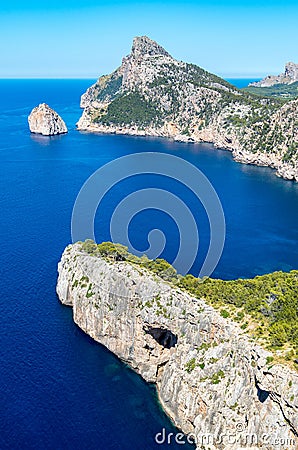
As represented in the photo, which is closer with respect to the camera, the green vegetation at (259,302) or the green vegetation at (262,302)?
the green vegetation at (259,302)

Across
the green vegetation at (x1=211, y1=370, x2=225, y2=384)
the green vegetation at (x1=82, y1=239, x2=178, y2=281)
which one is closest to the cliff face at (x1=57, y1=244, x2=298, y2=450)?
the green vegetation at (x1=211, y1=370, x2=225, y2=384)

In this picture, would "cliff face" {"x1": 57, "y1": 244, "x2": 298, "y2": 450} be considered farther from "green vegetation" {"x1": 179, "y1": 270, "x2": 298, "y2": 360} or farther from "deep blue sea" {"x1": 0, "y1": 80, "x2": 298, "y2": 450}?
"deep blue sea" {"x1": 0, "y1": 80, "x2": 298, "y2": 450}

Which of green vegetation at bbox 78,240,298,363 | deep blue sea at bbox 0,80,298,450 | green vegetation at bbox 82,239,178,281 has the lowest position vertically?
deep blue sea at bbox 0,80,298,450

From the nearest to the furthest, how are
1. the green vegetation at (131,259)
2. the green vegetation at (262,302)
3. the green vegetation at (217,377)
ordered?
the green vegetation at (262,302) < the green vegetation at (217,377) < the green vegetation at (131,259)

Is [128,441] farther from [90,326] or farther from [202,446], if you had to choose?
[90,326]

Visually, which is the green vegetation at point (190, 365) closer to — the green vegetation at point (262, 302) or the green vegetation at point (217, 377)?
the green vegetation at point (217, 377)

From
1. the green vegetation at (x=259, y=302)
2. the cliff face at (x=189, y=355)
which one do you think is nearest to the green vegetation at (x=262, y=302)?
the green vegetation at (x=259, y=302)
